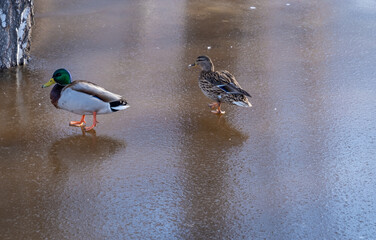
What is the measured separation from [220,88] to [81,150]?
1504 millimetres

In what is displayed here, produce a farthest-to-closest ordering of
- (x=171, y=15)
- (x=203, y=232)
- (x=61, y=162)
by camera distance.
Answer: (x=171, y=15) < (x=61, y=162) < (x=203, y=232)

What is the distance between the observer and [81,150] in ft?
15.4

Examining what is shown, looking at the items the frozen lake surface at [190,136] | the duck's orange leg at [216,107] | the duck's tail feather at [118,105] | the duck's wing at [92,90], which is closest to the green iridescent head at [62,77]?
the duck's wing at [92,90]

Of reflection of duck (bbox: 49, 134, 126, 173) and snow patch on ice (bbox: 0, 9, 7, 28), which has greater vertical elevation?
snow patch on ice (bbox: 0, 9, 7, 28)

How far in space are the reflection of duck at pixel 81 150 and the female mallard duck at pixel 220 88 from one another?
1.15m

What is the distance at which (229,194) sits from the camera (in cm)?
411

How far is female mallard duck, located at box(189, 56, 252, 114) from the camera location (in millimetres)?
5344

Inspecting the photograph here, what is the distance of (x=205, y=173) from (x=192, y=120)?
1.00 metres

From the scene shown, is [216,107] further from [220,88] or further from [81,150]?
[81,150]

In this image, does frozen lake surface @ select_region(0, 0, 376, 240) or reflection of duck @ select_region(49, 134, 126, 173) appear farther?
reflection of duck @ select_region(49, 134, 126, 173)

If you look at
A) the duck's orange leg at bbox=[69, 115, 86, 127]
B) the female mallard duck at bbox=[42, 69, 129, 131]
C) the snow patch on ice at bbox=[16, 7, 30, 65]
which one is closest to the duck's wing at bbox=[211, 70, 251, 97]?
the female mallard duck at bbox=[42, 69, 129, 131]

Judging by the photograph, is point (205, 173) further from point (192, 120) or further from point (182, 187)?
point (192, 120)

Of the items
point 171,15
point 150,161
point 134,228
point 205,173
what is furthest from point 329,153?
point 171,15

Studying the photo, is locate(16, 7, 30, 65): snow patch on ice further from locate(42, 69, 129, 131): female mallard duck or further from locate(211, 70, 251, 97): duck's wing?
locate(211, 70, 251, 97): duck's wing
